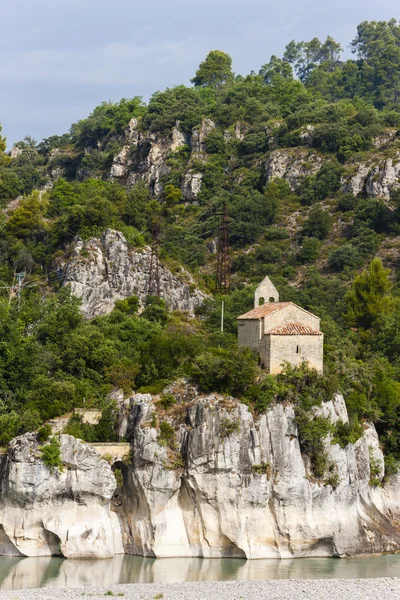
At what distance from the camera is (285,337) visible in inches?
1860

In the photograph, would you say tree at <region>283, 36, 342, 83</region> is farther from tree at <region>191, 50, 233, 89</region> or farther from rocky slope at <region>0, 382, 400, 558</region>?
rocky slope at <region>0, 382, 400, 558</region>

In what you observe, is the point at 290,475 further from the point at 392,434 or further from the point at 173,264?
the point at 173,264

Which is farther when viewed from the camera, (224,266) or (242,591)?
(224,266)

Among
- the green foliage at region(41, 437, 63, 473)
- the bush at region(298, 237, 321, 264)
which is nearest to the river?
the green foliage at region(41, 437, 63, 473)

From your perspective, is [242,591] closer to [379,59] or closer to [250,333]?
[250,333]

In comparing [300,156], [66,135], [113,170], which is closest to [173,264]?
[300,156]

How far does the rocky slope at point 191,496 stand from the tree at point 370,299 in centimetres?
2398

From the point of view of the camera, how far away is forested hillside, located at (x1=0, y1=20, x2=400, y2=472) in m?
49.2

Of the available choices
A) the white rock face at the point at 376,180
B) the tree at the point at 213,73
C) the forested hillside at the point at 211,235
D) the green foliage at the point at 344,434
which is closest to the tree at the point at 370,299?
the forested hillside at the point at 211,235

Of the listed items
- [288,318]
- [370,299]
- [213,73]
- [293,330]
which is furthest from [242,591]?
[213,73]

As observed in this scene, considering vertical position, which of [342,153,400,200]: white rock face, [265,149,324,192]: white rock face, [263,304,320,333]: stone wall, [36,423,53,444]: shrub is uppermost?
[265,149,324,192]: white rock face

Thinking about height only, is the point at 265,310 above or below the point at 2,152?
below

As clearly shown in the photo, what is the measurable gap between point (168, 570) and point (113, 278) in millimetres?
33721

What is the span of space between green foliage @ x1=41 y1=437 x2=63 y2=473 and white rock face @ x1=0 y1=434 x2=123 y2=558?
0.18m
